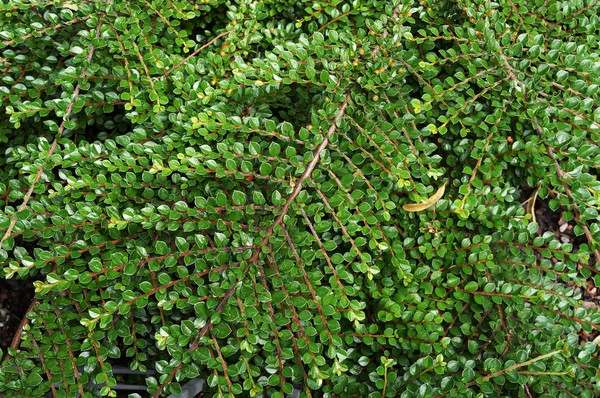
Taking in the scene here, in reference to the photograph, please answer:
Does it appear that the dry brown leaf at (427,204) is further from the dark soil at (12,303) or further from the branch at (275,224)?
the dark soil at (12,303)

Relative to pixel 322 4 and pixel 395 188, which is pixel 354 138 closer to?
pixel 395 188

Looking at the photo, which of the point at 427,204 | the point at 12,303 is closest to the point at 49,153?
the point at 12,303

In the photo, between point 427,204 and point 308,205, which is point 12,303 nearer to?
point 308,205

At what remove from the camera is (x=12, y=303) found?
2.10 meters

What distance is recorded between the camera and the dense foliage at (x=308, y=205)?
1.45 m

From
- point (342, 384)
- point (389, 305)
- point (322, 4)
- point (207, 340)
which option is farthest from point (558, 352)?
point (322, 4)

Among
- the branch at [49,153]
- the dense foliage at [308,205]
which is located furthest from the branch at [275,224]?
the branch at [49,153]

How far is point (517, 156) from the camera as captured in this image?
5.79ft

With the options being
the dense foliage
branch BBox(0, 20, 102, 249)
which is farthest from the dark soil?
branch BBox(0, 20, 102, 249)

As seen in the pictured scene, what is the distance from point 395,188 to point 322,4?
76 centimetres

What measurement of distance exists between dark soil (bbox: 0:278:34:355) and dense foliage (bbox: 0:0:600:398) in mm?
522

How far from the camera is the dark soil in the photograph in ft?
6.78

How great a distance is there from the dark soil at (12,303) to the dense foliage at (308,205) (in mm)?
522

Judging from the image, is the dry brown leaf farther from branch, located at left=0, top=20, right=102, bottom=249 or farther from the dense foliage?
branch, located at left=0, top=20, right=102, bottom=249
